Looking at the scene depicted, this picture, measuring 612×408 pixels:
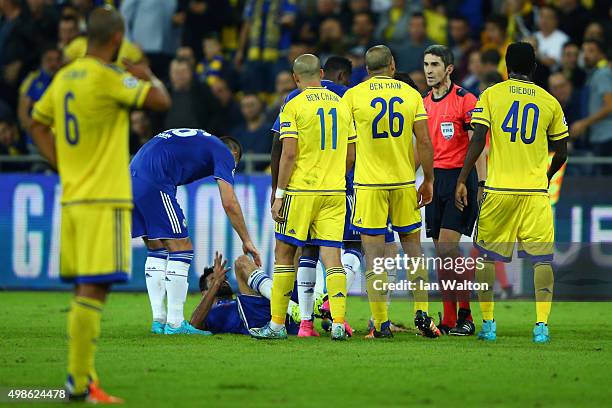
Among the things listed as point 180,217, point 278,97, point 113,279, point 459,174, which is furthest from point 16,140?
point 113,279

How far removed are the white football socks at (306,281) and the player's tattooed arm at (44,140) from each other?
3.81m

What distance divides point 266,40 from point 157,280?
9352mm

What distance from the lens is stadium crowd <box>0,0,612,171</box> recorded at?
58.2 feet

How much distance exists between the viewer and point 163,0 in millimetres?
20453

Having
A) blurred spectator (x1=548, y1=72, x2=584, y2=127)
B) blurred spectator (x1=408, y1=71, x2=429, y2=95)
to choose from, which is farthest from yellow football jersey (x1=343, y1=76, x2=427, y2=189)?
blurred spectator (x1=548, y1=72, x2=584, y2=127)

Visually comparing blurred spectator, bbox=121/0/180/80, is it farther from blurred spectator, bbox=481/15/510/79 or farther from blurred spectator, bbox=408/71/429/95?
blurred spectator, bbox=481/15/510/79

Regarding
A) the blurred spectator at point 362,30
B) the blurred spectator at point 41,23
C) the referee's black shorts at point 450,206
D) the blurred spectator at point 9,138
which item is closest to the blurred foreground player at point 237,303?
the referee's black shorts at point 450,206

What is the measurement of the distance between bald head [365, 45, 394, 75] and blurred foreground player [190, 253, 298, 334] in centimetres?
227

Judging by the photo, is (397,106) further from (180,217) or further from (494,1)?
(494,1)

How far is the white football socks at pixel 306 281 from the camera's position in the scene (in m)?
11.2

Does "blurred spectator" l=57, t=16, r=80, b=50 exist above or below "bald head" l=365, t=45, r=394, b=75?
above

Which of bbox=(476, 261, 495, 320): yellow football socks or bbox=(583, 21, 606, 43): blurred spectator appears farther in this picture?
bbox=(583, 21, 606, 43): blurred spectator

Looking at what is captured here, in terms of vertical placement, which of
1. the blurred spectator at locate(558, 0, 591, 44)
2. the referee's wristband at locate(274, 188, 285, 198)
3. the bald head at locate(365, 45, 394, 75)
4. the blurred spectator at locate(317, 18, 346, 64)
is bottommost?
the referee's wristband at locate(274, 188, 285, 198)

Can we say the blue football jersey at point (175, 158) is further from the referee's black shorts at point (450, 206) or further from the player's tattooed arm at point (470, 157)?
the player's tattooed arm at point (470, 157)
